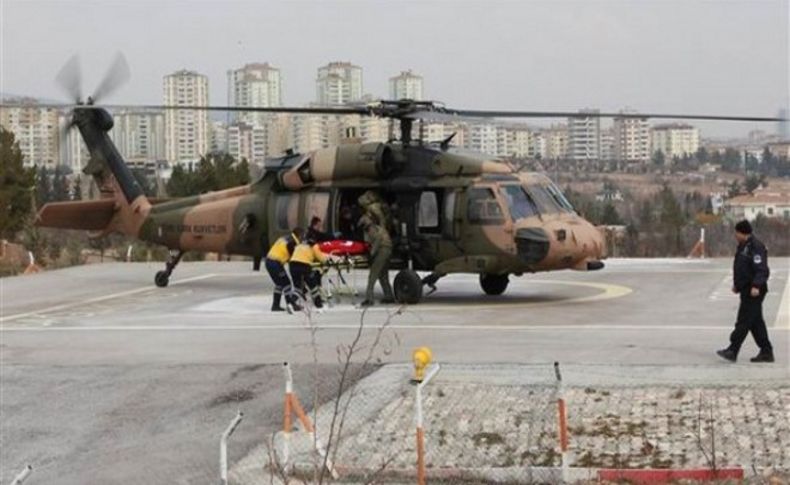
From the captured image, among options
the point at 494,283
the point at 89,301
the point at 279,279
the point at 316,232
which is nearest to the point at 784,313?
the point at 494,283

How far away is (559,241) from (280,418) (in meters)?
7.65

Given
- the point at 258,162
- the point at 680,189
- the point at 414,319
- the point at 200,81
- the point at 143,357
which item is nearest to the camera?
the point at 143,357

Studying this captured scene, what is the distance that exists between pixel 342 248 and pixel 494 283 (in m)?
3.04

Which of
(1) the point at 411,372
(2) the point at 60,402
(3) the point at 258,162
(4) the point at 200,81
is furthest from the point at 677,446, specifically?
(4) the point at 200,81

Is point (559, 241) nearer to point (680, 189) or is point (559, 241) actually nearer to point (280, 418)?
point (280, 418)

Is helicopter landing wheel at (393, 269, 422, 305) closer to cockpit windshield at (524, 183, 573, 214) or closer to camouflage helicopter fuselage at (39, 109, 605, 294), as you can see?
camouflage helicopter fuselage at (39, 109, 605, 294)

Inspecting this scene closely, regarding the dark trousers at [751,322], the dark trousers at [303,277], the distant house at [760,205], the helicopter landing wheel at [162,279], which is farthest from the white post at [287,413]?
the distant house at [760,205]

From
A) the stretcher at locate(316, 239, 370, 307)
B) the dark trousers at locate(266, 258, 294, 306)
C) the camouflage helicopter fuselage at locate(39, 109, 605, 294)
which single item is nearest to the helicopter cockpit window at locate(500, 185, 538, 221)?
the camouflage helicopter fuselage at locate(39, 109, 605, 294)

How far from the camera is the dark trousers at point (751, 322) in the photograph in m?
11.9

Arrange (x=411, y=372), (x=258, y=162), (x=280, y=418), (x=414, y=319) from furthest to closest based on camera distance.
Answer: (x=258, y=162)
(x=414, y=319)
(x=411, y=372)
(x=280, y=418)

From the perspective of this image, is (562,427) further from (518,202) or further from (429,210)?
(429,210)

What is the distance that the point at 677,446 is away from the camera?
9141 millimetres

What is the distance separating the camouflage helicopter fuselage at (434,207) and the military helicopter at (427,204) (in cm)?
2

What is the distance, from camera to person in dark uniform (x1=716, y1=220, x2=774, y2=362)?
11.9m
